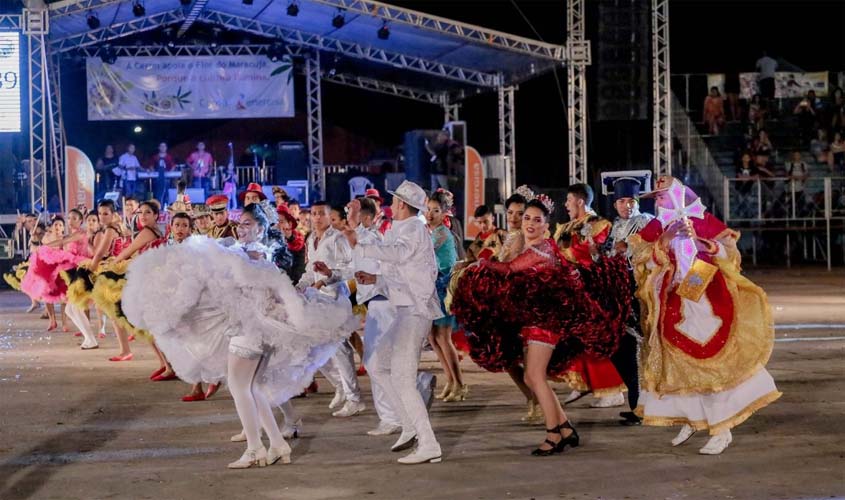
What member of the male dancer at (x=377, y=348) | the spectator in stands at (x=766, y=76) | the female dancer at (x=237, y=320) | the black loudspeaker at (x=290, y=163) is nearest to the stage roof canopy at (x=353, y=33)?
the black loudspeaker at (x=290, y=163)

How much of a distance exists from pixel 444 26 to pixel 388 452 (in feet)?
60.9

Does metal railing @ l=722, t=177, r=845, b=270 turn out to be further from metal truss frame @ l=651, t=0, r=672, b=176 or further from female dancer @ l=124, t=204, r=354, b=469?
female dancer @ l=124, t=204, r=354, b=469

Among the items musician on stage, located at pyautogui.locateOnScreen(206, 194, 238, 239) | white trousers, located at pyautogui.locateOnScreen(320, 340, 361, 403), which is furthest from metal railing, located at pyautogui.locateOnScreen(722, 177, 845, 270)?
white trousers, located at pyautogui.locateOnScreen(320, 340, 361, 403)

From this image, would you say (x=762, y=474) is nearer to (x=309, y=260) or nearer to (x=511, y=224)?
(x=511, y=224)

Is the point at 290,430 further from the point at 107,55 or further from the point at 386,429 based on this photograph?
the point at 107,55

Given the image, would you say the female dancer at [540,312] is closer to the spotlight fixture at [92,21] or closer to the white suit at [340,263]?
the white suit at [340,263]

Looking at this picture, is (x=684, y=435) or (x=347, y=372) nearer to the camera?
(x=684, y=435)

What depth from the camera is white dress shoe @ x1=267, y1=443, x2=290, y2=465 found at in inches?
308

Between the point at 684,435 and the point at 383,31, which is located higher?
the point at 383,31

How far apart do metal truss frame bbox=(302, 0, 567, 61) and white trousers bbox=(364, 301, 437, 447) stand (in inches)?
700

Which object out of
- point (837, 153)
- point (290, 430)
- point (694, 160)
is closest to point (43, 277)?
point (290, 430)

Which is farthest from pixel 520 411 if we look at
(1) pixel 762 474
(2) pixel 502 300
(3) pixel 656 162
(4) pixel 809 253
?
(4) pixel 809 253

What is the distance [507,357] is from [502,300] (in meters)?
0.51

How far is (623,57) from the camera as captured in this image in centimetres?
2248
